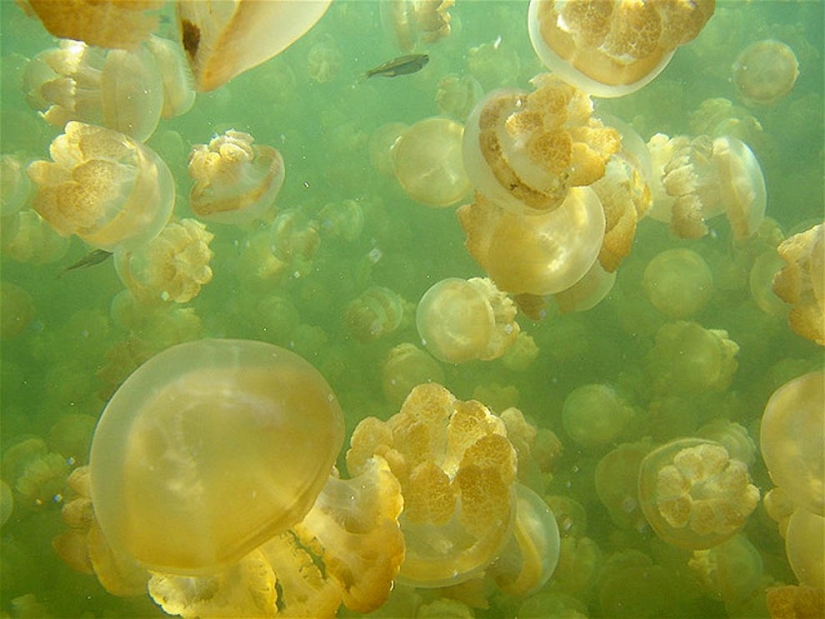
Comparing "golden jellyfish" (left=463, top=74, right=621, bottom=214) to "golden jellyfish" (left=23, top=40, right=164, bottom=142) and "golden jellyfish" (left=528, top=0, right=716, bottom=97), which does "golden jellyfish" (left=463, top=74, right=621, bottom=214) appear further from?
"golden jellyfish" (left=23, top=40, right=164, bottom=142)

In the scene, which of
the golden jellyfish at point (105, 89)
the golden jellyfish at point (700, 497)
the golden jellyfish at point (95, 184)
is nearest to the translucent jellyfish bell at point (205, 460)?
the golden jellyfish at point (95, 184)

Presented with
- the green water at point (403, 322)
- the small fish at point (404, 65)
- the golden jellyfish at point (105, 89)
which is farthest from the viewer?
the small fish at point (404, 65)

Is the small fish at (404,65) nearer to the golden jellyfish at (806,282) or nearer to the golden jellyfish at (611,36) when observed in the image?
the golden jellyfish at (611,36)

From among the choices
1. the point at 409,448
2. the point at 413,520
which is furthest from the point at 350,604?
the point at 409,448

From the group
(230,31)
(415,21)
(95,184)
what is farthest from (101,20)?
(415,21)

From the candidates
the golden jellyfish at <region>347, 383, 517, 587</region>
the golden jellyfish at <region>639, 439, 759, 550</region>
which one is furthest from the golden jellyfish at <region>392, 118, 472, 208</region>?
the golden jellyfish at <region>639, 439, 759, 550</region>

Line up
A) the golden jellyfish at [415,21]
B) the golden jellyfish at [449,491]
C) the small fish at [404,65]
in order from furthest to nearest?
the golden jellyfish at [415,21]
the small fish at [404,65]
the golden jellyfish at [449,491]

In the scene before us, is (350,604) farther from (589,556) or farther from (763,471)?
(763,471)

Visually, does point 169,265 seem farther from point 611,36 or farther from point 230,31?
point 611,36
